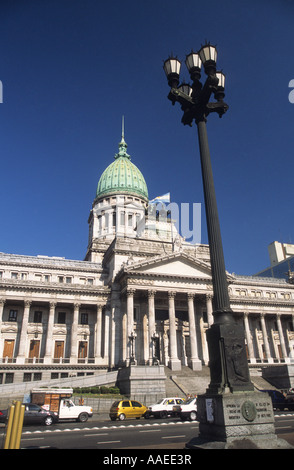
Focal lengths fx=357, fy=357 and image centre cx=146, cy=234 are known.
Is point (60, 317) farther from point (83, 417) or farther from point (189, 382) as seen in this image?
point (83, 417)

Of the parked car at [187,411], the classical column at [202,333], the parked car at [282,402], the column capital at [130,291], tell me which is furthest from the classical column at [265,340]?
the parked car at [187,411]

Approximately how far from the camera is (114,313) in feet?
169

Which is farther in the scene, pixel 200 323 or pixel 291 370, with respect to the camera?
pixel 200 323

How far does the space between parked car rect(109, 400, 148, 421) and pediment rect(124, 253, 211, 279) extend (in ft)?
71.3

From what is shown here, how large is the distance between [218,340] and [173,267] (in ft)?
135

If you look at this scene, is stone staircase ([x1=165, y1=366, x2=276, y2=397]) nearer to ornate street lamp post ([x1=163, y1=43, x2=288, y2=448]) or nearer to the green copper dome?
ornate street lamp post ([x1=163, y1=43, x2=288, y2=448])

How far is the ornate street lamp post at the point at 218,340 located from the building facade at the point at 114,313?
32.4 meters

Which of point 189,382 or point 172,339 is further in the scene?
point 172,339

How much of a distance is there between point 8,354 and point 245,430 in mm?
45173

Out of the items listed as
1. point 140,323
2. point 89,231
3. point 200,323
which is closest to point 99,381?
point 140,323

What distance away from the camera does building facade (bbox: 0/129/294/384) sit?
47.9 metres

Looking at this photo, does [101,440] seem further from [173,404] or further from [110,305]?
[110,305]

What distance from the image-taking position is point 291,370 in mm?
45844

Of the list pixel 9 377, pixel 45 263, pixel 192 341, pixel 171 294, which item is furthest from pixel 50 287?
pixel 192 341
